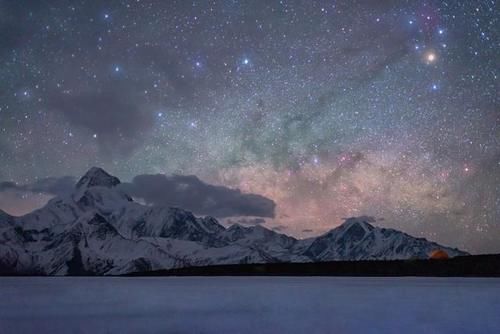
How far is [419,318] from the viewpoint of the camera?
21109mm

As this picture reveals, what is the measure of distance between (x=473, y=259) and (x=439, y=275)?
8.57 meters

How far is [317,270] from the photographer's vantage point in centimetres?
16075

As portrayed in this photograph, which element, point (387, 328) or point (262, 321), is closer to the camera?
point (387, 328)

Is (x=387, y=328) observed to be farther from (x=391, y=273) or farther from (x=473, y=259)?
(x=391, y=273)

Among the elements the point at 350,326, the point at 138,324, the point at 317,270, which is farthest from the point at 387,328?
the point at 317,270

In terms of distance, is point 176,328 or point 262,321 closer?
point 176,328

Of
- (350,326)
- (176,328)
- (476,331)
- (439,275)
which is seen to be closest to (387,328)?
(350,326)

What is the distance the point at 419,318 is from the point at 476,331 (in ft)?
17.3

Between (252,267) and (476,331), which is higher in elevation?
(476,331)

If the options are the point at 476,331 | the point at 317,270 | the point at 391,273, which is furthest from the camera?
the point at 317,270

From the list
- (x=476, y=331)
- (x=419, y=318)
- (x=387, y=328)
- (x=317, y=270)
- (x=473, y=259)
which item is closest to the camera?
(x=476, y=331)

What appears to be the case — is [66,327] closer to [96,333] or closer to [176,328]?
[96,333]

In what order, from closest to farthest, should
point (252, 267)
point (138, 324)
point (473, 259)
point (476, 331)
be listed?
point (476, 331), point (138, 324), point (473, 259), point (252, 267)

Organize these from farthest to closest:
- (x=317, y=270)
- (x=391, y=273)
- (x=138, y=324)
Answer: (x=317, y=270) < (x=391, y=273) < (x=138, y=324)
